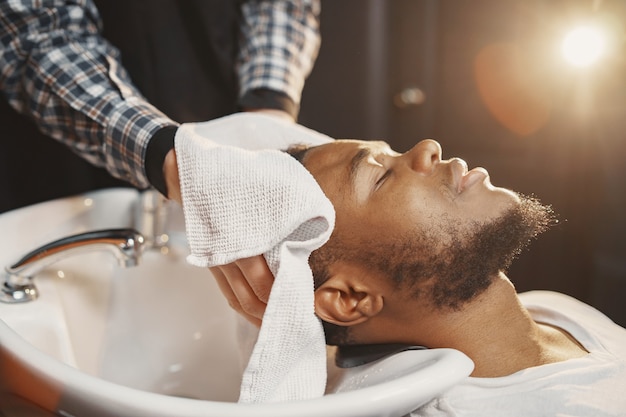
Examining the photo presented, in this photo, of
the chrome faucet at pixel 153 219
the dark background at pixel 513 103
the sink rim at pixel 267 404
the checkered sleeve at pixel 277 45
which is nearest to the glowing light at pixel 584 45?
the dark background at pixel 513 103

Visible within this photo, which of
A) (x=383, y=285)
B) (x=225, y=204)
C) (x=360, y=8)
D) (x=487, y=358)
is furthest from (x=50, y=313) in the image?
(x=360, y=8)

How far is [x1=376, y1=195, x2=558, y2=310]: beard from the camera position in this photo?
30.6 inches

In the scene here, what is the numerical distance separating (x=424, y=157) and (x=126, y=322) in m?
0.58

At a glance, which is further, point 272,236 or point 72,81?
point 72,81

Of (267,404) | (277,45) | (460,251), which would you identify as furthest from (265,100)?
(267,404)

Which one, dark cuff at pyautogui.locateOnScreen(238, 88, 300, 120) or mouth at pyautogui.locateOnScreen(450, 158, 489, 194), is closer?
mouth at pyautogui.locateOnScreen(450, 158, 489, 194)

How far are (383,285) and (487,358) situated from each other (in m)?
0.16

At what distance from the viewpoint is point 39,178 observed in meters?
1.18

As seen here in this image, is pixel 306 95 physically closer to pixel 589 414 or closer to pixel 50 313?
pixel 50 313

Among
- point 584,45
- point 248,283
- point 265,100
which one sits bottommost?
point 248,283

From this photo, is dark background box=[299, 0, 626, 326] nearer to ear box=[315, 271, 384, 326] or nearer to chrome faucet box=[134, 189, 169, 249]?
ear box=[315, 271, 384, 326]

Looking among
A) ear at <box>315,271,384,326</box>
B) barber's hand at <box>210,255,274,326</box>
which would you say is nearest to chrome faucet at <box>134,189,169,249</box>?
barber's hand at <box>210,255,274,326</box>

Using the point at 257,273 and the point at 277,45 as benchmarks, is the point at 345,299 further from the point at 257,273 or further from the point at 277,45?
the point at 277,45

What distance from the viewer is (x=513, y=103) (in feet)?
3.98
